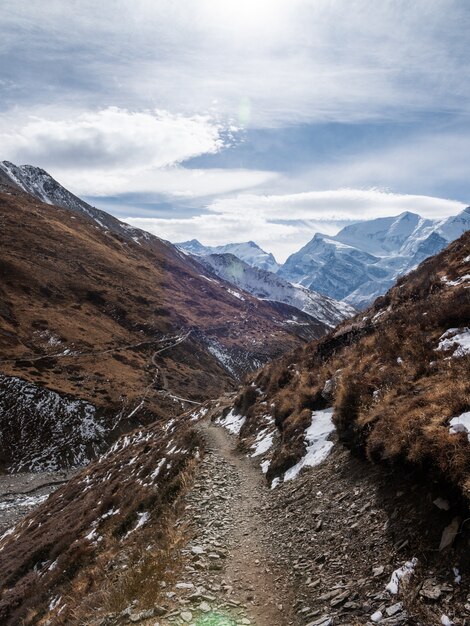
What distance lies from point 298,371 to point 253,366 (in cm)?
12502

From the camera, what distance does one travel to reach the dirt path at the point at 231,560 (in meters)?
7.76

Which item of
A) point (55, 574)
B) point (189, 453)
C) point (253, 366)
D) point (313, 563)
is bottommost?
point (253, 366)

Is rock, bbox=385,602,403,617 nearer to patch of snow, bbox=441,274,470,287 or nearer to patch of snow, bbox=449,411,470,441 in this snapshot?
patch of snow, bbox=449,411,470,441

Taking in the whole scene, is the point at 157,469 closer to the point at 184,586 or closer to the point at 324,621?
the point at 184,586

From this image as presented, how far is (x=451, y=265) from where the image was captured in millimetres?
22719

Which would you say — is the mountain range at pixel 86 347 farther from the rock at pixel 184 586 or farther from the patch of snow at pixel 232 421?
the rock at pixel 184 586

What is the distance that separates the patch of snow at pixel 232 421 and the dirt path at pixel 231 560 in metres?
9.45

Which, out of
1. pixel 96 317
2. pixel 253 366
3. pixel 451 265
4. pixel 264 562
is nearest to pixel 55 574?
pixel 264 562

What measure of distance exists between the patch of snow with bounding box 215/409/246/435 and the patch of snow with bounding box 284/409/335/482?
31.7 feet

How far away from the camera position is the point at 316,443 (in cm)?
1454

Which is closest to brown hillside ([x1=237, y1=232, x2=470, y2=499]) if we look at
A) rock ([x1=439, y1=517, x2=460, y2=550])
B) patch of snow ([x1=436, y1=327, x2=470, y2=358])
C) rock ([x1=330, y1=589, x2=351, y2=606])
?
patch of snow ([x1=436, y1=327, x2=470, y2=358])

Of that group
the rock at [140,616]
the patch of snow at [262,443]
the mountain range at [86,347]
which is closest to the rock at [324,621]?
the rock at [140,616]

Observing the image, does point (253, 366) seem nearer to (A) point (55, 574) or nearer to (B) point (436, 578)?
(A) point (55, 574)

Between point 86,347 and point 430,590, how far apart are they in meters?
104
